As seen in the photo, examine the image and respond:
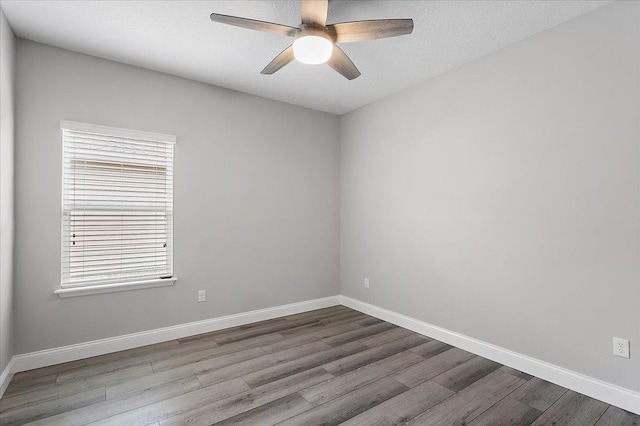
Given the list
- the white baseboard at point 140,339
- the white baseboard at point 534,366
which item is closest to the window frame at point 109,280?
the white baseboard at point 140,339

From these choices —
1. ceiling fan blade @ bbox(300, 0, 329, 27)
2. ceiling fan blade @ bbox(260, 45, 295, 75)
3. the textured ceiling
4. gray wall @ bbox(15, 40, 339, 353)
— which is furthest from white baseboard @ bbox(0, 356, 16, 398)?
ceiling fan blade @ bbox(300, 0, 329, 27)

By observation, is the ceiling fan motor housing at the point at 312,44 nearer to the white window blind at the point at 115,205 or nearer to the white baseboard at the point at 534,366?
the white window blind at the point at 115,205

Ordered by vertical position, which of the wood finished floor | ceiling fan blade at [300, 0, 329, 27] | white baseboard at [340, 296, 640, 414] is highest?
ceiling fan blade at [300, 0, 329, 27]

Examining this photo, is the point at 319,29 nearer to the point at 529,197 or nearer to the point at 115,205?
the point at 529,197

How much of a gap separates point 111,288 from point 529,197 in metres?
3.71

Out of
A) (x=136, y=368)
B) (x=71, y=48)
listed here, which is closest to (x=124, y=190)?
(x=71, y=48)

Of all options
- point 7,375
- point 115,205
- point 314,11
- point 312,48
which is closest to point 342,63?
point 312,48

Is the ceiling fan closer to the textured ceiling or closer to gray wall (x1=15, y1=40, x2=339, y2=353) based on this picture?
the textured ceiling

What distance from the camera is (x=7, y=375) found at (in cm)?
240

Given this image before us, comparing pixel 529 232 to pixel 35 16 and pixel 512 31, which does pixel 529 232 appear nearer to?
pixel 512 31

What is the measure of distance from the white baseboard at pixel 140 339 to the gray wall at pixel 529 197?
137cm

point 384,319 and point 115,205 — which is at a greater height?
point 115,205

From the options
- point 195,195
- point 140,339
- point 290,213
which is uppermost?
point 195,195

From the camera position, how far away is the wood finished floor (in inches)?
79.5
